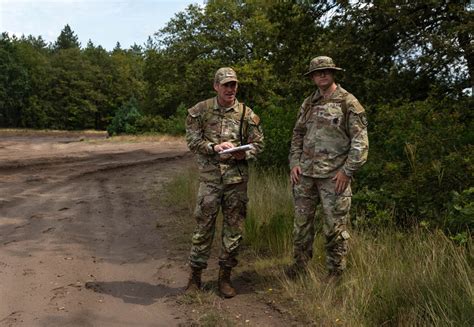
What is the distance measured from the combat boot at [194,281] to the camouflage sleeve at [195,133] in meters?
1.19

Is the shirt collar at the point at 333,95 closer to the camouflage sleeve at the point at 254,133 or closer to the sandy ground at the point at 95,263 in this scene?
the camouflage sleeve at the point at 254,133

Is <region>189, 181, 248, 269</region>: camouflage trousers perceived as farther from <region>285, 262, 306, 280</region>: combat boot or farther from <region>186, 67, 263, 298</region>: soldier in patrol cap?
<region>285, 262, 306, 280</region>: combat boot

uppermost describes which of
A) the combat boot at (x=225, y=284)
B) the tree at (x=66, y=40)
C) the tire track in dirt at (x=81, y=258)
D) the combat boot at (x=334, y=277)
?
the tree at (x=66, y=40)

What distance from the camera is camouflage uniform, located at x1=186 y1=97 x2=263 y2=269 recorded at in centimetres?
491

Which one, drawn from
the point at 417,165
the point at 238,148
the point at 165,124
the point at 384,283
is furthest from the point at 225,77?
the point at 165,124

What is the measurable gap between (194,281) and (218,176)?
1101 mm

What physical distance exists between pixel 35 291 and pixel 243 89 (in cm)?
3192

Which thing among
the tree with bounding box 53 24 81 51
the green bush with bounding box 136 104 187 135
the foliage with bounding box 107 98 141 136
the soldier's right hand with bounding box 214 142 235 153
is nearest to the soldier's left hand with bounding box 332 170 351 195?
the soldier's right hand with bounding box 214 142 235 153

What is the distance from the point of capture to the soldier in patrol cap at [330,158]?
454 centimetres

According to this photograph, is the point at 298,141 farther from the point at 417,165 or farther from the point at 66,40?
the point at 66,40

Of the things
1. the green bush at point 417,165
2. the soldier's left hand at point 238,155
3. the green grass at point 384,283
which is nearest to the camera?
the green grass at point 384,283

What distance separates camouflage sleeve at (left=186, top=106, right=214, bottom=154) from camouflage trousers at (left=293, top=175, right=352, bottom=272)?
99 centimetres

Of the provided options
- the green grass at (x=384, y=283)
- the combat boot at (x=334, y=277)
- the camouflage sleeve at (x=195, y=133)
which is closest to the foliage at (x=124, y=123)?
the green grass at (x=384, y=283)

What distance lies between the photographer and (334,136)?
15.4 feet
